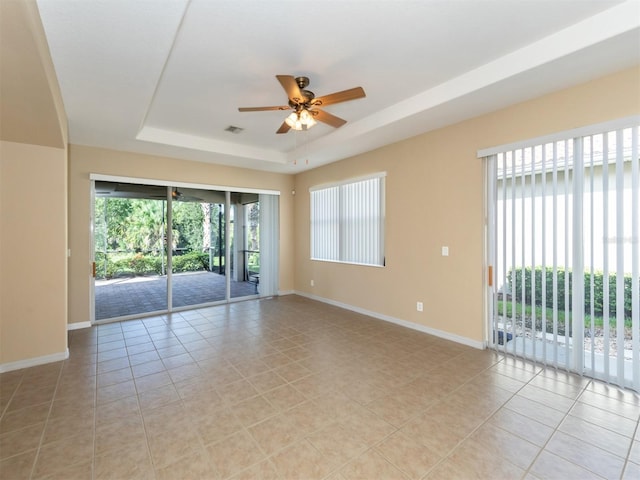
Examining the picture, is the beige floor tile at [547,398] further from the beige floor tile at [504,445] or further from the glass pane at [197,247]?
the glass pane at [197,247]

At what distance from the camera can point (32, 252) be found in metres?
3.25

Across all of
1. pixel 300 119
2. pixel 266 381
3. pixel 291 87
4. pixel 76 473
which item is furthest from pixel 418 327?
pixel 76 473

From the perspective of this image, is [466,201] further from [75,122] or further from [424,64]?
[75,122]

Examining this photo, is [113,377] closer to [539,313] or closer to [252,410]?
[252,410]

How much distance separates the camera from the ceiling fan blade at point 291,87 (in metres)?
2.39

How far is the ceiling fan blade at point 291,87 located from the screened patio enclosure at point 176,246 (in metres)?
3.47

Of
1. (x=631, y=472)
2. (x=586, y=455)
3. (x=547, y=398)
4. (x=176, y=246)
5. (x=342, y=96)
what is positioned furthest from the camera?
(x=176, y=246)

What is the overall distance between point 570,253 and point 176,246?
18.4 feet

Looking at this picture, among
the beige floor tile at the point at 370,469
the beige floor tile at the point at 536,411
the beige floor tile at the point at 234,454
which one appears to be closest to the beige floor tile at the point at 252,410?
the beige floor tile at the point at 234,454

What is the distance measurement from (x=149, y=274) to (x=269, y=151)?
307cm

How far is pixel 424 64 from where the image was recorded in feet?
9.11

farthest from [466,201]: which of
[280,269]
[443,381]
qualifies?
[280,269]

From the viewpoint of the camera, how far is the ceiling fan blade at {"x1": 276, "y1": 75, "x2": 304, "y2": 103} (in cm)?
239

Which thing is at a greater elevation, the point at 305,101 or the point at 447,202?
the point at 305,101
